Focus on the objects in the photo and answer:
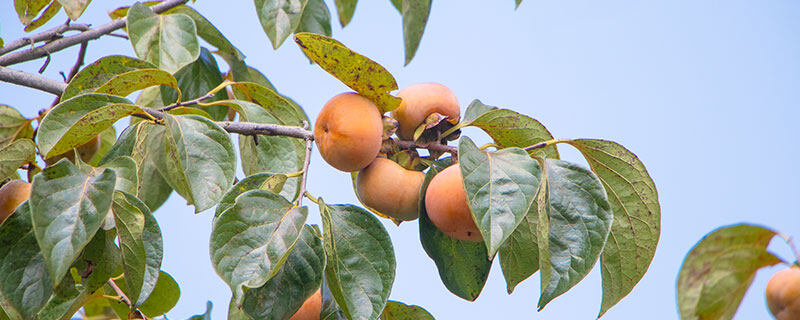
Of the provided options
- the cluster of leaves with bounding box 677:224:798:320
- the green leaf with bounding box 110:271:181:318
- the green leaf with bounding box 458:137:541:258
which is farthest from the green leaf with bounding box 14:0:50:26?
the cluster of leaves with bounding box 677:224:798:320

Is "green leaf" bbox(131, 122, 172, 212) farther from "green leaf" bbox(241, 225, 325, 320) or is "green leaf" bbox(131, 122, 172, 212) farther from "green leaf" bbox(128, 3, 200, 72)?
"green leaf" bbox(241, 225, 325, 320)

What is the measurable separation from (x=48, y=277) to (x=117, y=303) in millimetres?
345

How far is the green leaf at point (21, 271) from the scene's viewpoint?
0.67m

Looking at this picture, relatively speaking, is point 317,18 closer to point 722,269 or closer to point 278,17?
point 278,17

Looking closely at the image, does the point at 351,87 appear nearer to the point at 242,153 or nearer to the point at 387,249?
the point at 387,249

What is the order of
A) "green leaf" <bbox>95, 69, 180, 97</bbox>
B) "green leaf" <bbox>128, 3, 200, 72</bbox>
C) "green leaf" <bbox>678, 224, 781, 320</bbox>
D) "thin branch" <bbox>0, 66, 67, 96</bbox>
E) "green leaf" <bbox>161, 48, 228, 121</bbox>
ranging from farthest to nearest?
"green leaf" <bbox>161, 48, 228, 121</bbox>, "green leaf" <bbox>128, 3, 200, 72</bbox>, "thin branch" <bbox>0, 66, 67, 96</bbox>, "green leaf" <bbox>95, 69, 180, 97</bbox>, "green leaf" <bbox>678, 224, 781, 320</bbox>

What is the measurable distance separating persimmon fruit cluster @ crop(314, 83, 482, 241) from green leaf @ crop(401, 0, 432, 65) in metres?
0.06

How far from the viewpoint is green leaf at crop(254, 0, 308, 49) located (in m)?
1.11

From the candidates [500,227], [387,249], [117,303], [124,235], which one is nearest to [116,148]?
[117,303]

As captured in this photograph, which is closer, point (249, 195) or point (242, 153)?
point (249, 195)

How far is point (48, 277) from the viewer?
685 mm

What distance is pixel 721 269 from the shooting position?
0.50 meters

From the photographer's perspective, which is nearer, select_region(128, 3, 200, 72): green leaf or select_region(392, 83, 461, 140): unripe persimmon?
select_region(392, 83, 461, 140): unripe persimmon

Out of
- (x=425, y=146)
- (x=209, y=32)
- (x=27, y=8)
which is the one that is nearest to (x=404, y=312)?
(x=425, y=146)
